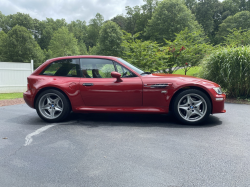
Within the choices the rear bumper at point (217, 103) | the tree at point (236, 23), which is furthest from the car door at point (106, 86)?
the tree at point (236, 23)

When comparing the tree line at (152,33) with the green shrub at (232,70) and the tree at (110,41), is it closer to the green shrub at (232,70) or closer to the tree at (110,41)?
the tree at (110,41)

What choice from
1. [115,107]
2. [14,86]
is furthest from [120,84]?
[14,86]

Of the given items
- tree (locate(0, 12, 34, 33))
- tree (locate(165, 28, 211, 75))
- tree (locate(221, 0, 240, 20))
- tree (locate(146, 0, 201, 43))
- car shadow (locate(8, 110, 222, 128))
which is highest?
tree (locate(221, 0, 240, 20))

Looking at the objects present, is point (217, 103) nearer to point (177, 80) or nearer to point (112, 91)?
point (177, 80)

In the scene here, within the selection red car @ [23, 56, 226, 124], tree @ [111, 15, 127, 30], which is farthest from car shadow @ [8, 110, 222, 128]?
tree @ [111, 15, 127, 30]

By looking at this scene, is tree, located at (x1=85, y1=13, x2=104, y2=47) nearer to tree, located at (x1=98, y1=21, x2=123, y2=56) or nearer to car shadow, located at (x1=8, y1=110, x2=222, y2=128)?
tree, located at (x1=98, y1=21, x2=123, y2=56)

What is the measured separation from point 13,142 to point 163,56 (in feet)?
31.4

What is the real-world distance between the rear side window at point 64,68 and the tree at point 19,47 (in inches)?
1690

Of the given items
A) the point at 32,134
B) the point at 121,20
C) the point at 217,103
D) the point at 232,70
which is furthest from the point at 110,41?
the point at 32,134

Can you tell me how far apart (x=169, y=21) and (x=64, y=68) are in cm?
3795

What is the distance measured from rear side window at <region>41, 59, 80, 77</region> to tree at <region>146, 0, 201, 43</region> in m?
35.6

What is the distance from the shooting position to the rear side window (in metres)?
4.73

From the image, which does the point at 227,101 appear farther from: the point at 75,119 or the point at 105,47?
the point at 105,47

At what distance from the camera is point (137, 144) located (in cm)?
330
